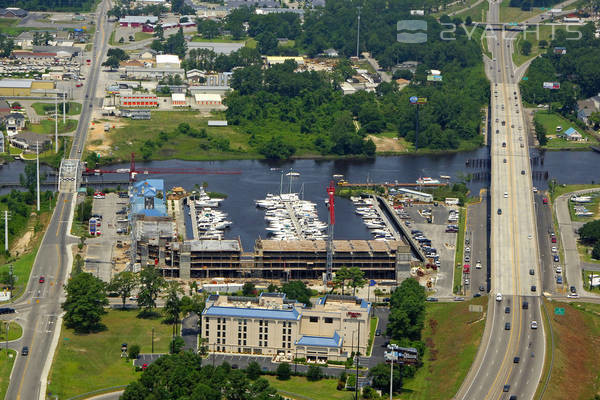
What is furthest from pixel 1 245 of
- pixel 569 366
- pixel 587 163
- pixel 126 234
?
pixel 587 163

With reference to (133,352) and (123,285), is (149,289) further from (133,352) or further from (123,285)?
(133,352)

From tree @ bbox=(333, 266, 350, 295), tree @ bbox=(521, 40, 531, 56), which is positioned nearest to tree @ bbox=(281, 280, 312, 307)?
tree @ bbox=(333, 266, 350, 295)

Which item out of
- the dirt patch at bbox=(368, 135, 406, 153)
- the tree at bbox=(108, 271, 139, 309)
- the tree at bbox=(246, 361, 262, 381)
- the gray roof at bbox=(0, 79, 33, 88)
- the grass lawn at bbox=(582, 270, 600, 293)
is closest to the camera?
the tree at bbox=(246, 361, 262, 381)

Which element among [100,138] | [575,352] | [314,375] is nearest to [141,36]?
[100,138]

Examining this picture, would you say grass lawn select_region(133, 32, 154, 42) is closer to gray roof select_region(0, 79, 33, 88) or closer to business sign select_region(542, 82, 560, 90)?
gray roof select_region(0, 79, 33, 88)

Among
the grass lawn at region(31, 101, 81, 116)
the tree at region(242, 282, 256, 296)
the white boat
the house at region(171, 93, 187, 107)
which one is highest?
the house at region(171, 93, 187, 107)

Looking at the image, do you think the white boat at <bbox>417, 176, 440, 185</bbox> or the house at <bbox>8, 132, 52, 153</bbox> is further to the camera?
the house at <bbox>8, 132, 52, 153</bbox>
